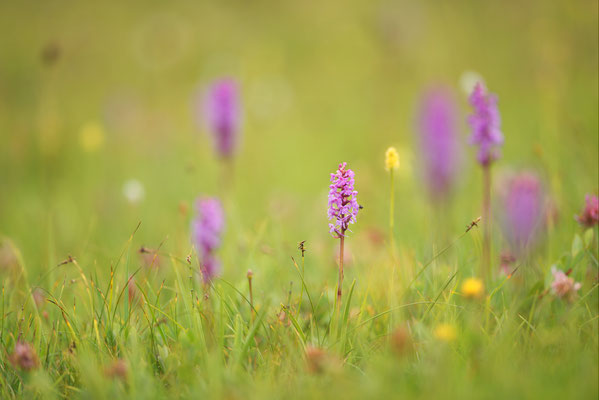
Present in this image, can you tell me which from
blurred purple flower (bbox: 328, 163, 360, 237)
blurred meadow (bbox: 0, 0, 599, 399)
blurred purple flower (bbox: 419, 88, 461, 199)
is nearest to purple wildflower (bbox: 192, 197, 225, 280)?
blurred meadow (bbox: 0, 0, 599, 399)

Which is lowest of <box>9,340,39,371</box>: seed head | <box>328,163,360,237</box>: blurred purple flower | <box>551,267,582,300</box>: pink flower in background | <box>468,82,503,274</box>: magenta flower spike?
<box>9,340,39,371</box>: seed head

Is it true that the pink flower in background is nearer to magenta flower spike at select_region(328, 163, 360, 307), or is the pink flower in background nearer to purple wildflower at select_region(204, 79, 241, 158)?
magenta flower spike at select_region(328, 163, 360, 307)

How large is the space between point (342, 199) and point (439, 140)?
8.00 feet

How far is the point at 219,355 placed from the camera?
4.58 feet

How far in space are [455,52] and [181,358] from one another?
9.74m

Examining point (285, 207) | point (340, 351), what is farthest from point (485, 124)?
point (285, 207)

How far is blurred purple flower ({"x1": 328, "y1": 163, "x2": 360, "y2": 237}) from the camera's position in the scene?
1.56 metres

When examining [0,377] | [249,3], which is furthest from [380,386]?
[249,3]

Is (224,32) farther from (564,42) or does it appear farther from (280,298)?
(280,298)

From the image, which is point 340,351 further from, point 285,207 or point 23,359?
point 285,207

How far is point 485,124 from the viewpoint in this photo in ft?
6.77

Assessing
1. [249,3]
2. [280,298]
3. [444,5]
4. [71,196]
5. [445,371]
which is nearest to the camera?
[445,371]

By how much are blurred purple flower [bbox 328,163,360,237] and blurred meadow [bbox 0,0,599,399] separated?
26cm

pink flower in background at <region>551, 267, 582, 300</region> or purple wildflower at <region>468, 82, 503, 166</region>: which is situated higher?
purple wildflower at <region>468, 82, 503, 166</region>
